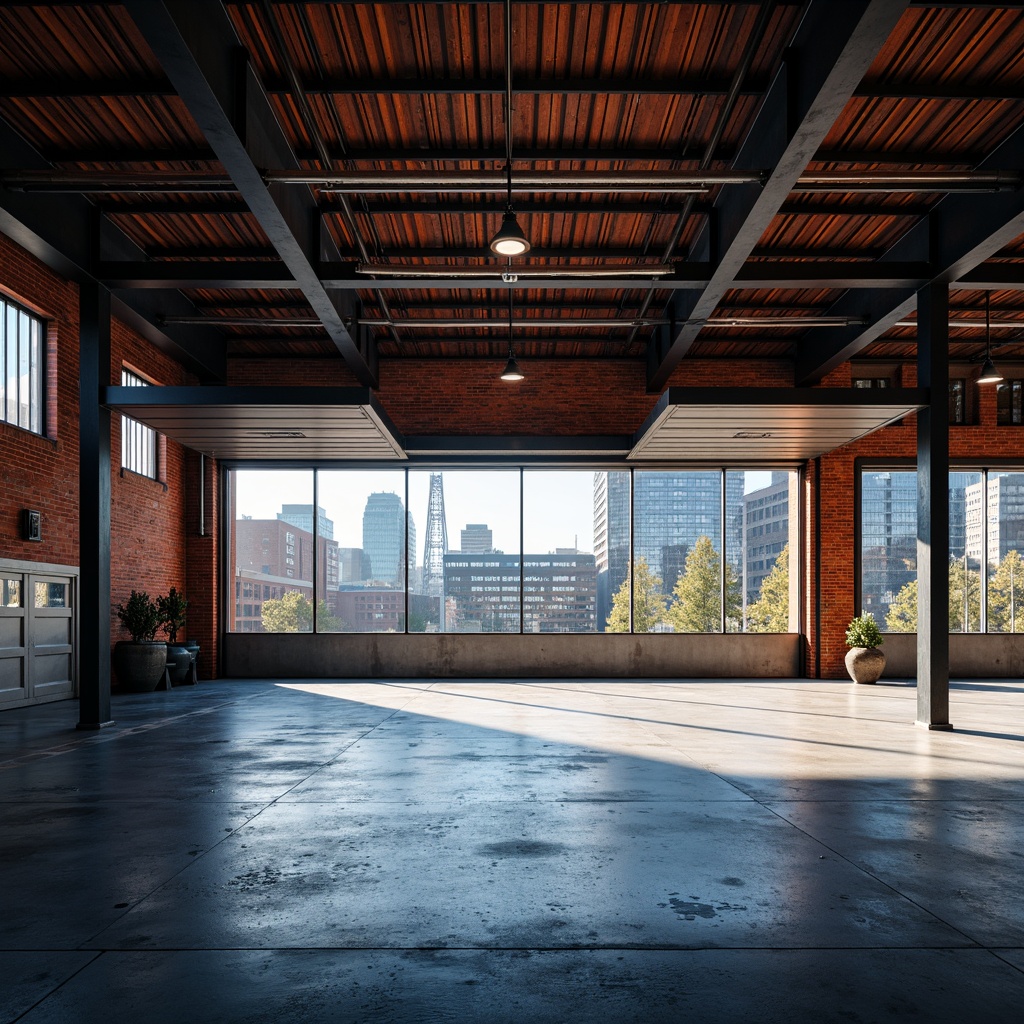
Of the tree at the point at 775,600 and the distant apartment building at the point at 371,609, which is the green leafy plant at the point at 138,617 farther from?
the tree at the point at 775,600

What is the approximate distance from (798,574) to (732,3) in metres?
14.2

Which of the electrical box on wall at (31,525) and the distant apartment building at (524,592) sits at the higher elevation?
the electrical box on wall at (31,525)

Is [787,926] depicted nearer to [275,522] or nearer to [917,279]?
[917,279]

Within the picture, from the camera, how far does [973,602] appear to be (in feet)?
64.3

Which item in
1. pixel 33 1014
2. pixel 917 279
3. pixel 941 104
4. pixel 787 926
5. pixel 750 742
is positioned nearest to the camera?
pixel 33 1014

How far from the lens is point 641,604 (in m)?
19.4

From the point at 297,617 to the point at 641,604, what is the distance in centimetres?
795

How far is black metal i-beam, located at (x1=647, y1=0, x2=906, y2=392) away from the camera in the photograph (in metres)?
6.45

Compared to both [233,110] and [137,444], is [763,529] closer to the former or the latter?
[137,444]

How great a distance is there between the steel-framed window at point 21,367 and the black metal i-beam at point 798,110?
9.97m

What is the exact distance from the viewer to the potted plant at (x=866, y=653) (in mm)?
17094

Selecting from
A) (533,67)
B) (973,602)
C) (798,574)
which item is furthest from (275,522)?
(973,602)

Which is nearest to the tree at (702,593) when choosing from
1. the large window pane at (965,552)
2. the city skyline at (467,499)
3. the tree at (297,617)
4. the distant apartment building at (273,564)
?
the city skyline at (467,499)

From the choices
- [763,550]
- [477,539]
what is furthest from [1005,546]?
[477,539]
